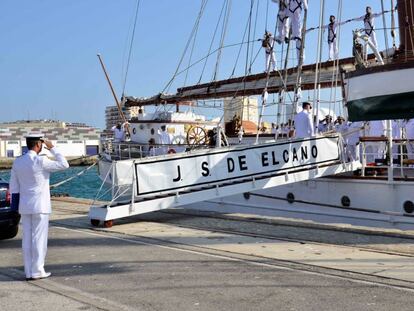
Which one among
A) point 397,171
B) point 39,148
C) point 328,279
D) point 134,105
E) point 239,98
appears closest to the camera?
point 328,279

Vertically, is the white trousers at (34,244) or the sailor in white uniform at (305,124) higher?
the sailor in white uniform at (305,124)

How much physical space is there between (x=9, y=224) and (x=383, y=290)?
5.89 m

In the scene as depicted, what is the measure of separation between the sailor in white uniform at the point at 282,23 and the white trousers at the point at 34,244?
1424cm

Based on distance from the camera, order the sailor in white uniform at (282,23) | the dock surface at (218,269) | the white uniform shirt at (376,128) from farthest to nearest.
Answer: the sailor in white uniform at (282,23) < the white uniform shirt at (376,128) < the dock surface at (218,269)

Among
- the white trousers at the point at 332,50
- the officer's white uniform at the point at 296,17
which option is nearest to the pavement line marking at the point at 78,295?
the officer's white uniform at the point at 296,17

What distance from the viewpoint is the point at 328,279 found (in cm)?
611

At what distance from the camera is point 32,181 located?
659 centimetres

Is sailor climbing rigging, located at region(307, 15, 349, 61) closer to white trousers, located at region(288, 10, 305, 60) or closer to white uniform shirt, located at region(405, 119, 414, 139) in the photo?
white trousers, located at region(288, 10, 305, 60)

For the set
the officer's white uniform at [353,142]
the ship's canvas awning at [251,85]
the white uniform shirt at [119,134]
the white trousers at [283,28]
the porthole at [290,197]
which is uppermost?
the white trousers at [283,28]

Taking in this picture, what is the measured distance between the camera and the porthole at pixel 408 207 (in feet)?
37.8

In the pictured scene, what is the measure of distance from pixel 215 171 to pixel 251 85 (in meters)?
9.62

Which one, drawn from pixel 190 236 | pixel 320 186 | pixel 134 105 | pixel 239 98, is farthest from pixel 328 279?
pixel 134 105

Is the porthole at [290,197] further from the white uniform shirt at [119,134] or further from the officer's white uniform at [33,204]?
the white uniform shirt at [119,134]

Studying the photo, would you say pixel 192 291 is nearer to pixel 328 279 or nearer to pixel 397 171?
pixel 328 279
